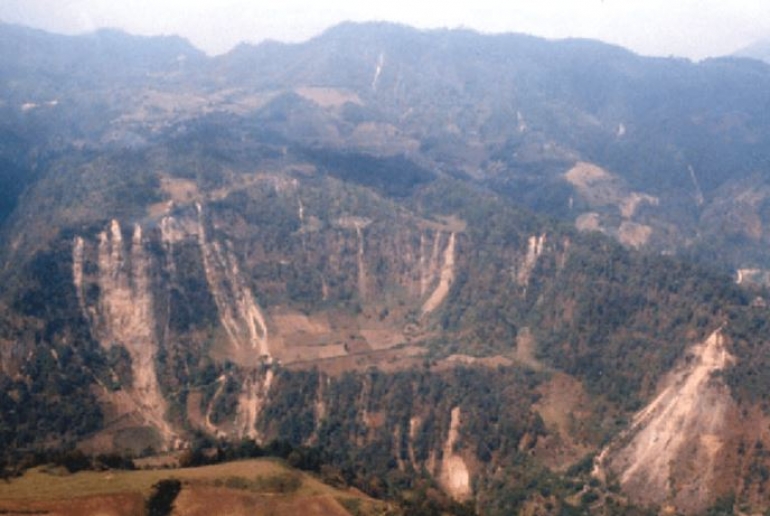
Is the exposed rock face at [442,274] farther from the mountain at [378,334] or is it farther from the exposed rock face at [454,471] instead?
the exposed rock face at [454,471]

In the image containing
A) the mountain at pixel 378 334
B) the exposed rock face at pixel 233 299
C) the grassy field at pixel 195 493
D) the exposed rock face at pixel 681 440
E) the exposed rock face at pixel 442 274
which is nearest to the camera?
the grassy field at pixel 195 493

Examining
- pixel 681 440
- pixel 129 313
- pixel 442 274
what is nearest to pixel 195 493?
pixel 681 440

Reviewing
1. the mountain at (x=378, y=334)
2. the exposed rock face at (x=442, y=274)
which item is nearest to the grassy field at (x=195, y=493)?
the mountain at (x=378, y=334)

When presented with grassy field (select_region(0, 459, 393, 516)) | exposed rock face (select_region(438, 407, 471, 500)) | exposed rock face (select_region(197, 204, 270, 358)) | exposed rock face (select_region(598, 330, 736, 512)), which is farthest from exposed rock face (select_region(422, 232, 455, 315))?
grassy field (select_region(0, 459, 393, 516))

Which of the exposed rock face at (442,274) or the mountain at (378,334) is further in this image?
the exposed rock face at (442,274)

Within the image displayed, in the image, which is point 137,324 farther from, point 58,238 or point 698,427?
point 698,427

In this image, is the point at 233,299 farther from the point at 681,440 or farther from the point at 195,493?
the point at 681,440

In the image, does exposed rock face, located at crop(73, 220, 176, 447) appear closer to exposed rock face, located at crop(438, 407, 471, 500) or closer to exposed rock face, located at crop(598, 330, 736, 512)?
exposed rock face, located at crop(438, 407, 471, 500)
